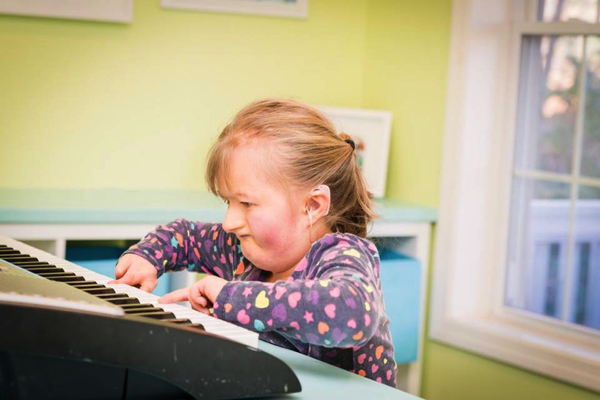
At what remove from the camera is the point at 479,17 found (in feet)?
9.41

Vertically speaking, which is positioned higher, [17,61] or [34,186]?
[17,61]

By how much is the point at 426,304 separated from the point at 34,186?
141 centimetres

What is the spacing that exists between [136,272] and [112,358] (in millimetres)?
656

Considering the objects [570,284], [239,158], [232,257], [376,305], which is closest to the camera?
[376,305]

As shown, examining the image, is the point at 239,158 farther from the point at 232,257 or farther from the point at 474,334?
the point at 474,334

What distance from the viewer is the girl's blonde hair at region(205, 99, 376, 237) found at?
1.38 metres

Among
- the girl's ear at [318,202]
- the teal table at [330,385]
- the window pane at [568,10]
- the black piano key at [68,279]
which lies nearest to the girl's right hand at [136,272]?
the black piano key at [68,279]

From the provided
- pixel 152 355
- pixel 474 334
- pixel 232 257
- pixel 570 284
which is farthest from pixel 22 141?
pixel 152 355

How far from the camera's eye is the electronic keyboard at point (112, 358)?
2.82 feet

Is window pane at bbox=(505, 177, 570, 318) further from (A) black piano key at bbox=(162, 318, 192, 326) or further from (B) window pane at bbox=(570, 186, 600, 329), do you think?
(A) black piano key at bbox=(162, 318, 192, 326)

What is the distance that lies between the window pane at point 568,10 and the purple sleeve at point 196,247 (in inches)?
62.3

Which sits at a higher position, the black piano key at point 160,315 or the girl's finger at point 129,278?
the black piano key at point 160,315

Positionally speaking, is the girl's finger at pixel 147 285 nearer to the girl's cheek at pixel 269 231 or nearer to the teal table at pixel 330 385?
the girl's cheek at pixel 269 231

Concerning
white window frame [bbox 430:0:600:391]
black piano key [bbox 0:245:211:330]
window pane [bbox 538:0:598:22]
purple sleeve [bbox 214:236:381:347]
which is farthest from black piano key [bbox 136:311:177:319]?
window pane [bbox 538:0:598:22]
